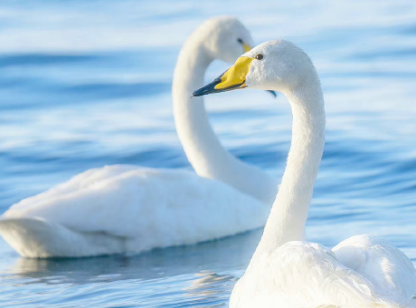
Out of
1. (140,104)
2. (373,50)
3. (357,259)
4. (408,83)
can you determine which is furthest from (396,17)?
(357,259)

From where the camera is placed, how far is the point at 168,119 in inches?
518

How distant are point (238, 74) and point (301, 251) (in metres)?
1.39

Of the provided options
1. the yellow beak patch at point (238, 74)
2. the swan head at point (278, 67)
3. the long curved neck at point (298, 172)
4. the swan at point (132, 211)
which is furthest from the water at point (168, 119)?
the swan head at point (278, 67)

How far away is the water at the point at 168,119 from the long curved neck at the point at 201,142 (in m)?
0.58

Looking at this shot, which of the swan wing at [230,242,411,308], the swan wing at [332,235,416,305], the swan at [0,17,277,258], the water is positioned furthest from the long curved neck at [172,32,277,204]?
the swan wing at [332,235,416,305]

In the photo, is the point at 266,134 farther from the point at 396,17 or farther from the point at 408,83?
the point at 396,17

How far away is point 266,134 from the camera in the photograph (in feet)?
40.0

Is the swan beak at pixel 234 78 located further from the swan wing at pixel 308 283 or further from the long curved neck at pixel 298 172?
the swan wing at pixel 308 283

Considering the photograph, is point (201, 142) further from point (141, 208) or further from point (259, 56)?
point (259, 56)

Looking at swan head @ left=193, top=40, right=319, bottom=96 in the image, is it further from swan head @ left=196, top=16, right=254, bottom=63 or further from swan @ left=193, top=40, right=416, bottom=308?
swan head @ left=196, top=16, right=254, bottom=63

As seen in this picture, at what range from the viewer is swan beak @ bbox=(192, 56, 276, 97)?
21.1 ft

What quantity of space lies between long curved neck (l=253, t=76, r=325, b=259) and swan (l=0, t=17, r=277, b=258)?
230cm

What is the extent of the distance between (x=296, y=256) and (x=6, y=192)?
218 inches

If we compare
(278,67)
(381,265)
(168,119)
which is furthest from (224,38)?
(381,265)
